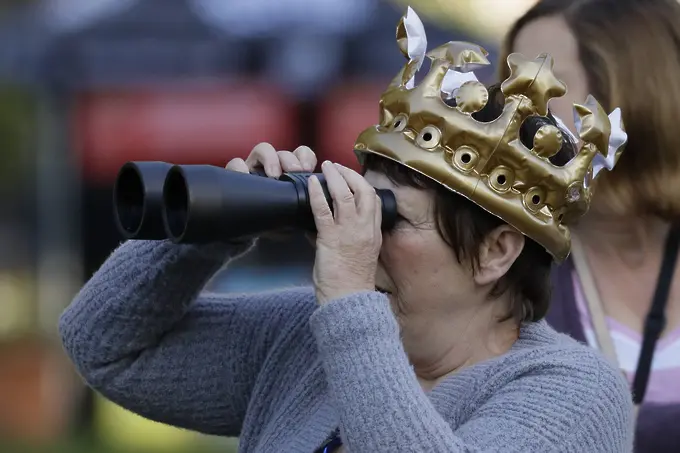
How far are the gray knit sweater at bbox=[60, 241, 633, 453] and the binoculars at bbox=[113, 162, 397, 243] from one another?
0.50 feet

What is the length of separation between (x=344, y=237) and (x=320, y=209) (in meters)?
0.05

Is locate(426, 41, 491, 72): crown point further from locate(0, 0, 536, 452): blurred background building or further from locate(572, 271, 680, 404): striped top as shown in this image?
locate(0, 0, 536, 452): blurred background building

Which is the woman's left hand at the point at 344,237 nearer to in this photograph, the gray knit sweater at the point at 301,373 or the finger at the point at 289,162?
the gray knit sweater at the point at 301,373

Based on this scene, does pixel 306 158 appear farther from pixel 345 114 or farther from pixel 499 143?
pixel 345 114

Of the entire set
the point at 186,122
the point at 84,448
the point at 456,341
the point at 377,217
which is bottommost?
the point at 84,448

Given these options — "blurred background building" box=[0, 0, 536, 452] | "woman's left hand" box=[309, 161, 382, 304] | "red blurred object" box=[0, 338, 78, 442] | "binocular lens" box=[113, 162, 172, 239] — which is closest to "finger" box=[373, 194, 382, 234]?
"woman's left hand" box=[309, 161, 382, 304]

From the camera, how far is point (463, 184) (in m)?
1.71

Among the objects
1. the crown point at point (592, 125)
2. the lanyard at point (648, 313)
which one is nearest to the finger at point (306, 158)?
the crown point at point (592, 125)

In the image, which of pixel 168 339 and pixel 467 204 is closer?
pixel 467 204

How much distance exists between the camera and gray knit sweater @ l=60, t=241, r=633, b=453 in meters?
1.58

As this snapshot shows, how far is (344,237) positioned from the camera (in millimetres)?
1656

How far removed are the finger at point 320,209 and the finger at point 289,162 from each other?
227 millimetres

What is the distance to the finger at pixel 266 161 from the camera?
1856 millimetres

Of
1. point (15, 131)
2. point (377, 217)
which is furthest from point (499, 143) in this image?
point (15, 131)
